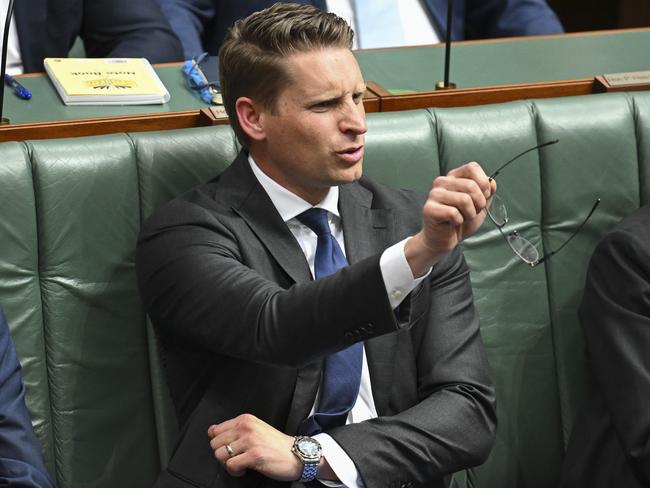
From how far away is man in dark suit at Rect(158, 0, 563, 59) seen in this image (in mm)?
2807

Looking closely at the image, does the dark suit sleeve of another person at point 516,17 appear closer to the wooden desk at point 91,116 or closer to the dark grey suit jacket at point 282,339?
the wooden desk at point 91,116

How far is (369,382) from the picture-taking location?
1.72m

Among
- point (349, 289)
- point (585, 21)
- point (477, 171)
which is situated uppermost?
point (477, 171)

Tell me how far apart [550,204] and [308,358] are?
72cm

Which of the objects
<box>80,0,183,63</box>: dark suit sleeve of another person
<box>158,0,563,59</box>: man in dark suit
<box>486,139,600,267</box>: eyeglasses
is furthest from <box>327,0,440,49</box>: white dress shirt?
<box>486,139,600,267</box>: eyeglasses

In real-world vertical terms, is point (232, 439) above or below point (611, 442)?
above

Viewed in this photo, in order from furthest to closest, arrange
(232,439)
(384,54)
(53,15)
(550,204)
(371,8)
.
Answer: (371,8), (53,15), (384,54), (550,204), (232,439)

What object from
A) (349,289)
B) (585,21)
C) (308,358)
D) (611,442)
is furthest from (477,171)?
(585,21)

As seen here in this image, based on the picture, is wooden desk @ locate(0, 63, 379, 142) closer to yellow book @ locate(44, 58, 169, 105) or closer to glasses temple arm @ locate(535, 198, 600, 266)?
yellow book @ locate(44, 58, 169, 105)

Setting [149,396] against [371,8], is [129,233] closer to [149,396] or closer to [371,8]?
[149,396]

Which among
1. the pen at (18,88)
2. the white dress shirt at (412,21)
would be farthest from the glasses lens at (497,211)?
the white dress shirt at (412,21)

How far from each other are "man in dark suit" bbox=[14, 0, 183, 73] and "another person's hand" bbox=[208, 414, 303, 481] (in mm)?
1284

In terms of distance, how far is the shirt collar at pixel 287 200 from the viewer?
1721mm

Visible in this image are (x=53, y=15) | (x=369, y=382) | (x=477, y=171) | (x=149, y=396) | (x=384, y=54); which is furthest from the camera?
(x=53, y=15)
